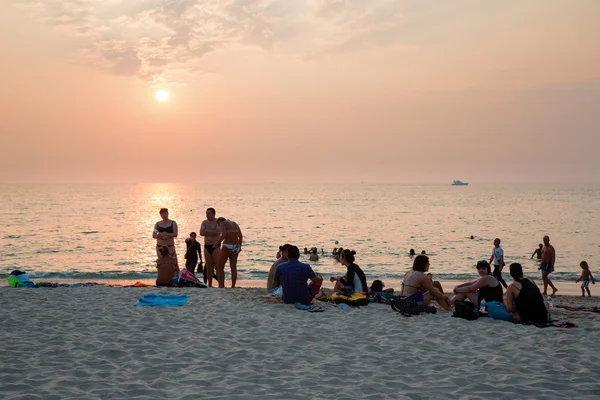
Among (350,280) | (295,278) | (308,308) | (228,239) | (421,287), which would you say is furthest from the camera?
(228,239)

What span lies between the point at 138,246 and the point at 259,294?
33674 mm

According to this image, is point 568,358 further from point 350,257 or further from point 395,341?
point 350,257

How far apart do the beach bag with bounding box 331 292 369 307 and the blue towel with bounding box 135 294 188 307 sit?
3571 millimetres

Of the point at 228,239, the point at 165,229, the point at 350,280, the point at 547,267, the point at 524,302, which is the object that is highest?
the point at 165,229

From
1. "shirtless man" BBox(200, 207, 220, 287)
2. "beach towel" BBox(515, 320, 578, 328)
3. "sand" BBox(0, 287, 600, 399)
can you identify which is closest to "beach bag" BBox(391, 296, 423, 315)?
"sand" BBox(0, 287, 600, 399)

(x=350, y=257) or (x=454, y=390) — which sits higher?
(x=350, y=257)

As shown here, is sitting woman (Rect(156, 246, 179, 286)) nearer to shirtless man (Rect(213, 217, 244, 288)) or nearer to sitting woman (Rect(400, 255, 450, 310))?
shirtless man (Rect(213, 217, 244, 288))

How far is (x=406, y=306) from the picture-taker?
33.1 ft

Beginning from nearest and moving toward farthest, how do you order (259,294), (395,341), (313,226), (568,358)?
(568,358) → (395,341) → (259,294) → (313,226)

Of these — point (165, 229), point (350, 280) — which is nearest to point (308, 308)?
point (350, 280)

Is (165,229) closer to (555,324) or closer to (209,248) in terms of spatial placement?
(209,248)

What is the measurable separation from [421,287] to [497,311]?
1.58 m

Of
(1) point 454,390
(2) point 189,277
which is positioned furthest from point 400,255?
(1) point 454,390

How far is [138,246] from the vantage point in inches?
1698
